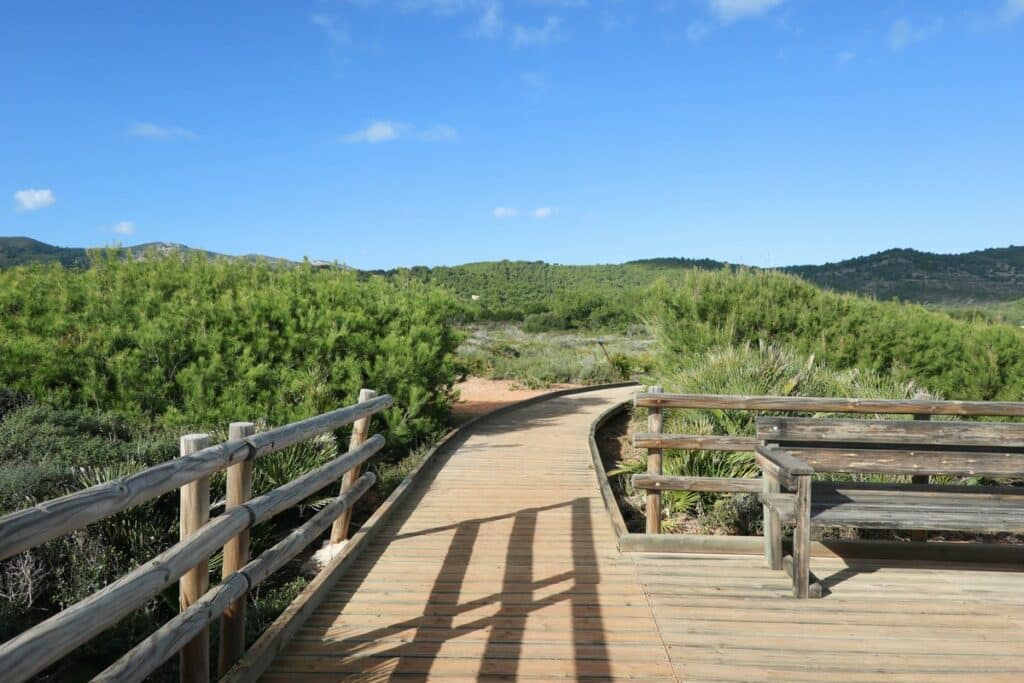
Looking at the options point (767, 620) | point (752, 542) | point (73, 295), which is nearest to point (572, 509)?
point (752, 542)

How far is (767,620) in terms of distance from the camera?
4250 millimetres

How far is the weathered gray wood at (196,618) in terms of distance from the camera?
2.63 meters

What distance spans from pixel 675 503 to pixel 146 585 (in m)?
5.68

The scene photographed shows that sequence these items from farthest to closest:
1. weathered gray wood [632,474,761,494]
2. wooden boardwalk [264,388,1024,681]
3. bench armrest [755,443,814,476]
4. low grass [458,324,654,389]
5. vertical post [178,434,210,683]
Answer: low grass [458,324,654,389] → weathered gray wood [632,474,761,494] → bench armrest [755,443,814,476] → wooden boardwalk [264,388,1024,681] → vertical post [178,434,210,683]

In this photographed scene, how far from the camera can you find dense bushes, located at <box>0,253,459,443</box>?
9.85 m

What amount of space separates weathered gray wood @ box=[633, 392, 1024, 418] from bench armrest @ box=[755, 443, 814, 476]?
1.72 ft

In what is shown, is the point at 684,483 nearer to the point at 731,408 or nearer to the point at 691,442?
the point at 691,442

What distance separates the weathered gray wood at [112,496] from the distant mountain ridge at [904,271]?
67524mm

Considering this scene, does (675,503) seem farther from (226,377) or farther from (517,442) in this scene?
(226,377)

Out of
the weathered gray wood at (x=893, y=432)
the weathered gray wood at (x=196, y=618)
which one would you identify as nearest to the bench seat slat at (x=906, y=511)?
the weathered gray wood at (x=893, y=432)

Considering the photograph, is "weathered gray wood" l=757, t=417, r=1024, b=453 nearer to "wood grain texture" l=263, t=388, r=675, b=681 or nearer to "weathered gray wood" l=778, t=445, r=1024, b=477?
"weathered gray wood" l=778, t=445, r=1024, b=477

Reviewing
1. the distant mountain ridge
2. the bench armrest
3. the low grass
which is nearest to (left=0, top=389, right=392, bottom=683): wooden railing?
the bench armrest

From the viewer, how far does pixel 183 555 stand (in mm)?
3018

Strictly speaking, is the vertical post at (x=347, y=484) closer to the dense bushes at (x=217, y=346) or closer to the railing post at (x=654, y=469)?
the railing post at (x=654, y=469)
